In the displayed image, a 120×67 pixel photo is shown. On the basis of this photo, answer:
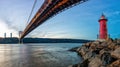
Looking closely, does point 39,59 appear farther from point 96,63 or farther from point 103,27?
point 96,63

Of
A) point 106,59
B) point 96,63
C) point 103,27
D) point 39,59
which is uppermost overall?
point 103,27

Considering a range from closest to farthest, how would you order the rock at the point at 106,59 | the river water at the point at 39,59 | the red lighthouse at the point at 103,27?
the rock at the point at 106,59 → the river water at the point at 39,59 → the red lighthouse at the point at 103,27

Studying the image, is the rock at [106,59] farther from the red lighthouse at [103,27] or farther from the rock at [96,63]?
the red lighthouse at [103,27]

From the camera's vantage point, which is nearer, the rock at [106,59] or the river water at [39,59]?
the rock at [106,59]

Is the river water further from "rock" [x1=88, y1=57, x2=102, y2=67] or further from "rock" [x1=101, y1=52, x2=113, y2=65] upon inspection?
"rock" [x1=101, y1=52, x2=113, y2=65]

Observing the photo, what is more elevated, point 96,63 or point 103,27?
point 103,27

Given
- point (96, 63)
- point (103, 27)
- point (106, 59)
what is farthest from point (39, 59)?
point (106, 59)

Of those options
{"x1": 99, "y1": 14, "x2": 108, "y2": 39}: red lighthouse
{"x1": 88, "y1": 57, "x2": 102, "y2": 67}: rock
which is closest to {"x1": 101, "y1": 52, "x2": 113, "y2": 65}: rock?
{"x1": 88, "y1": 57, "x2": 102, "y2": 67}: rock

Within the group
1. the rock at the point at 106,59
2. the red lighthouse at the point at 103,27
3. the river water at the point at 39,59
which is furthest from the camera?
the red lighthouse at the point at 103,27

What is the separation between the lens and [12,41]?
135000mm

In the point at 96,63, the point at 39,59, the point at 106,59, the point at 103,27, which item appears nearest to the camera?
the point at 106,59

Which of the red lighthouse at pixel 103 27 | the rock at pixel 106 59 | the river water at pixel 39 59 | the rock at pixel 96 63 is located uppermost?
the red lighthouse at pixel 103 27

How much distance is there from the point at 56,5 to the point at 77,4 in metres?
2.59

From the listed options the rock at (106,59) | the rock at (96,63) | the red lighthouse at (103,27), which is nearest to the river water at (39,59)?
the red lighthouse at (103,27)
